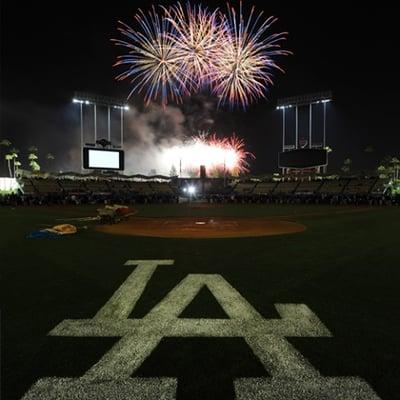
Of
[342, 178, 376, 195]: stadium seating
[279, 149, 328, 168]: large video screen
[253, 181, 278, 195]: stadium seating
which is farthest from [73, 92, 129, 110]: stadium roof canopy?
[342, 178, 376, 195]: stadium seating

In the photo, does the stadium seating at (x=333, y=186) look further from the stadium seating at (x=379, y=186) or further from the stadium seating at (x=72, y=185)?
the stadium seating at (x=72, y=185)

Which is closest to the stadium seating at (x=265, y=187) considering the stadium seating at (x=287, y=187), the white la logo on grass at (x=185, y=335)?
the stadium seating at (x=287, y=187)

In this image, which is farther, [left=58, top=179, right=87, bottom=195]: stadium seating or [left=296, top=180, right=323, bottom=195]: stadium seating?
[left=296, top=180, right=323, bottom=195]: stadium seating

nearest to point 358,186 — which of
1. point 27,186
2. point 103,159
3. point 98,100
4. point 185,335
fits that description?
point 103,159

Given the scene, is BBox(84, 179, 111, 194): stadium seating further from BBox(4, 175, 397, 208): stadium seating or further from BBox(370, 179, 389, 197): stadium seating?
BBox(370, 179, 389, 197): stadium seating

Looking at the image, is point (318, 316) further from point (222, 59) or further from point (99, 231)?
point (222, 59)

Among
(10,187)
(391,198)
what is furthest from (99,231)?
(10,187)

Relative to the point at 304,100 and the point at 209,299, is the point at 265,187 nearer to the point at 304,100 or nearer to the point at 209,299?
the point at 304,100
